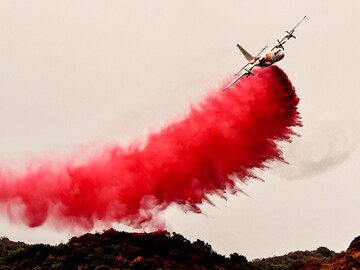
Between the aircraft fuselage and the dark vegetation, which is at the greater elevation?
the aircraft fuselage

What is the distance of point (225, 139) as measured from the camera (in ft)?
201

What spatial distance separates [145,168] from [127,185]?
294cm

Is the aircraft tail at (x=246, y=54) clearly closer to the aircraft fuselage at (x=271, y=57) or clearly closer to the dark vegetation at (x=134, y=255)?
the aircraft fuselage at (x=271, y=57)

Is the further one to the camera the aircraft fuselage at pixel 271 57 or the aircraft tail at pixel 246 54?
the aircraft tail at pixel 246 54

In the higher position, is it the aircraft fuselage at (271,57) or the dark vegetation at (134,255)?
the aircraft fuselage at (271,57)

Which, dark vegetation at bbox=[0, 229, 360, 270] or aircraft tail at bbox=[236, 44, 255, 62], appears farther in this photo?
aircraft tail at bbox=[236, 44, 255, 62]

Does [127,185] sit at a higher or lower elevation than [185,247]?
higher

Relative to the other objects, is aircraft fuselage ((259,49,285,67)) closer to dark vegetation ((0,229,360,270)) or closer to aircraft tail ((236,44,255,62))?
aircraft tail ((236,44,255,62))

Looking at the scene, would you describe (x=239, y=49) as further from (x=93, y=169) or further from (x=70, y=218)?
(x=70, y=218)

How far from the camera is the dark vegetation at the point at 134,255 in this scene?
165 feet

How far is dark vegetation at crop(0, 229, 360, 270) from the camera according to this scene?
5031 centimetres

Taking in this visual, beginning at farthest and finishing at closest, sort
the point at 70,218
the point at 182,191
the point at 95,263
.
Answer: the point at 70,218 → the point at 182,191 → the point at 95,263

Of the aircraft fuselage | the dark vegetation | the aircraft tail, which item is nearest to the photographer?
the dark vegetation

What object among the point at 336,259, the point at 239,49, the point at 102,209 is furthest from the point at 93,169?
the point at 336,259
